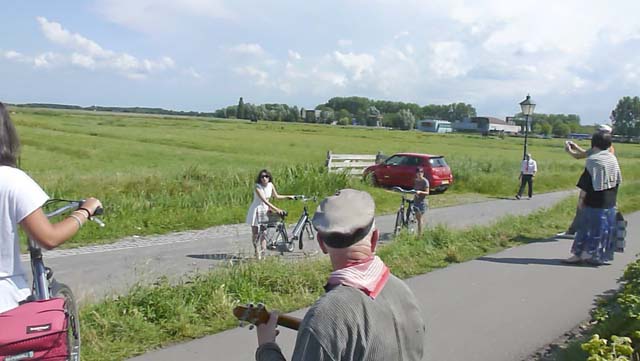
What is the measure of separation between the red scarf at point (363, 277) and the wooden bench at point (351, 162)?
77.4ft

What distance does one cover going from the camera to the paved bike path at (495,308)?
16.8 ft

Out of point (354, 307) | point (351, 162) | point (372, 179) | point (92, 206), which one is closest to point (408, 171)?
point (372, 179)

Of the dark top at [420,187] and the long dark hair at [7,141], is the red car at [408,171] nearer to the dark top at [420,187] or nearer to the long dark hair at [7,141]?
the dark top at [420,187]

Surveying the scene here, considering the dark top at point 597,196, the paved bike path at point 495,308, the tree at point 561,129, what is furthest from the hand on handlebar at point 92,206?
the tree at point 561,129

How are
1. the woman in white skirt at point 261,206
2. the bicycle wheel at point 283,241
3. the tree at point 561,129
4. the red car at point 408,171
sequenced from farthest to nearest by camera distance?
the tree at point 561,129 < the red car at point 408,171 < the bicycle wheel at point 283,241 < the woman in white skirt at point 261,206

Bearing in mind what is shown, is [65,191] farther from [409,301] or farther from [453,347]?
[409,301]

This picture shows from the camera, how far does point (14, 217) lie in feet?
9.44

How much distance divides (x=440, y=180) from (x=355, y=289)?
24310 millimetres

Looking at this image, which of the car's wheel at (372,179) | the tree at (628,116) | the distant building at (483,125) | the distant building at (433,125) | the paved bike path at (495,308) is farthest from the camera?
the distant building at (483,125)

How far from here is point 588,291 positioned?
23.7 ft

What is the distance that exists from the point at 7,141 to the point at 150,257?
8.59m

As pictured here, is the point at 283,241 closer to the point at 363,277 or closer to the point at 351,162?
the point at 363,277

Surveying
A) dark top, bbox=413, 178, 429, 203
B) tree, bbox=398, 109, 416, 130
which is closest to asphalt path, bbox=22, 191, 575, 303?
dark top, bbox=413, 178, 429, 203

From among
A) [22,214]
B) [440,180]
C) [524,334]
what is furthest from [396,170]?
[22,214]
